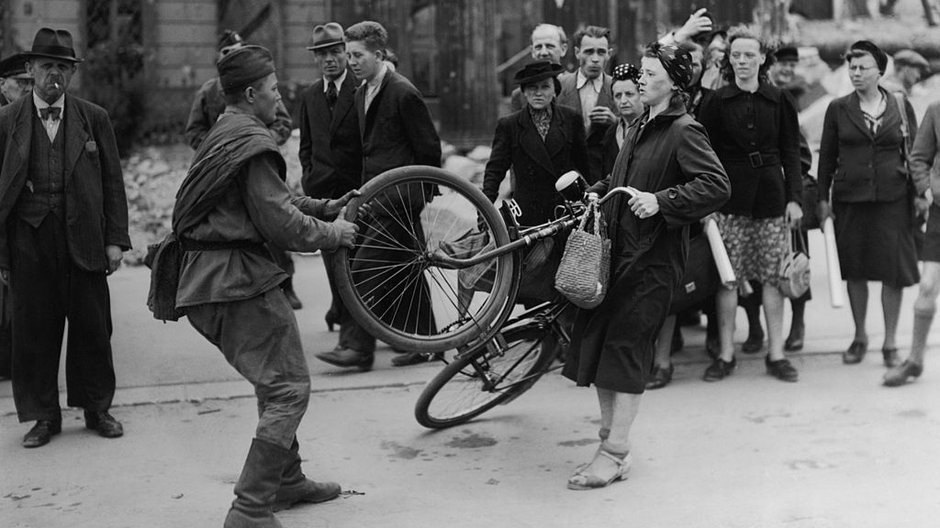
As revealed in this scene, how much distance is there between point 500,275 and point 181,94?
9.47 metres

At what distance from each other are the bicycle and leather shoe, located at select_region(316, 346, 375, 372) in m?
0.57

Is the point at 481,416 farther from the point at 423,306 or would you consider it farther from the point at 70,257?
the point at 70,257

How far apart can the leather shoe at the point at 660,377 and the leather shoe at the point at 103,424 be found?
2.93 m

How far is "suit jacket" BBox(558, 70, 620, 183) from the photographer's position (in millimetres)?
7098

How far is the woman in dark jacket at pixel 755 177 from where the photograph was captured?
7.07 meters

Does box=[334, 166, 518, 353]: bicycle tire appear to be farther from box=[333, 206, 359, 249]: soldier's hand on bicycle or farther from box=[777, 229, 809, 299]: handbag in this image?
box=[777, 229, 809, 299]: handbag

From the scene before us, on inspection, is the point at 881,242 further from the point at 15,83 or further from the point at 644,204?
the point at 15,83

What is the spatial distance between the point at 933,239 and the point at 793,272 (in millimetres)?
842

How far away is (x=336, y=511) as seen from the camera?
5.06 meters

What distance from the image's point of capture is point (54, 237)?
6.03 meters

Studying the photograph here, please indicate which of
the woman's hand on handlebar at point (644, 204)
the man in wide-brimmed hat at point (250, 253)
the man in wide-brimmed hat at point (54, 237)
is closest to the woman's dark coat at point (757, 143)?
the woman's hand on handlebar at point (644, 204)

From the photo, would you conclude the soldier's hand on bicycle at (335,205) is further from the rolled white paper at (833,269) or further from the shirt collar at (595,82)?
the rolled white paper at (833,269)

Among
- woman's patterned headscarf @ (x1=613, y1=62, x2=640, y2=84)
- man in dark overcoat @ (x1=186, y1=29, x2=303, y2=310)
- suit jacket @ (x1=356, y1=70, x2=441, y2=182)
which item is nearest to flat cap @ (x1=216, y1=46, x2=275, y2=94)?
woman's patterned headscarf @ (x1=613, y1=62, x2=640, y2=84)

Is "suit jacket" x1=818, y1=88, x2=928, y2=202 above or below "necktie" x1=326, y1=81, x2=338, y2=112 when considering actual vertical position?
below
